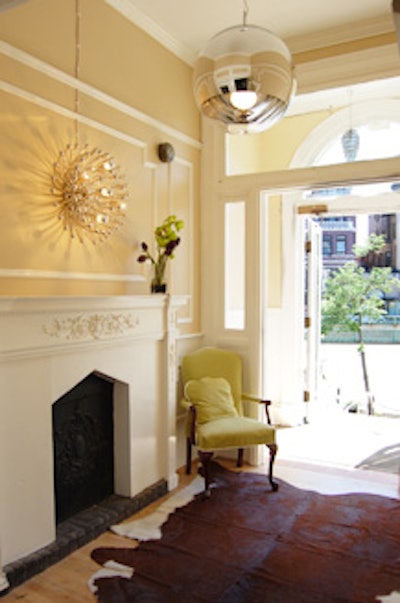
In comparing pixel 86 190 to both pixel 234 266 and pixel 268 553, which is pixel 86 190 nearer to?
pixel 234 266

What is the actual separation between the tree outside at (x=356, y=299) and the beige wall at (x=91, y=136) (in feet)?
9.00

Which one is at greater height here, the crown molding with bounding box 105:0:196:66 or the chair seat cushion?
the crown molding with bounding box 105:0:196:66

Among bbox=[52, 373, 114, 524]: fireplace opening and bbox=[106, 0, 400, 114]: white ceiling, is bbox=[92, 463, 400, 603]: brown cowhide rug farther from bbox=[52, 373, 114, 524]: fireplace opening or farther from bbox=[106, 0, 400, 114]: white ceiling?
bbox=[106, 0, 400, 114]: white ceiling

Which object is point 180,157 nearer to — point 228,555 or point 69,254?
point 69,254

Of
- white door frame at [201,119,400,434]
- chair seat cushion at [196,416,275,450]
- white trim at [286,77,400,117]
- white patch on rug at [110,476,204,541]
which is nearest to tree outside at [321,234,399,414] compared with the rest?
white door frame at [201,119,400,434]

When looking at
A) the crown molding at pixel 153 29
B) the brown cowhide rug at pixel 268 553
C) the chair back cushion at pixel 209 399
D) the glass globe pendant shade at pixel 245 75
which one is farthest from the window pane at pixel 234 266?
the glass globe pendant shade at pixel 245 75

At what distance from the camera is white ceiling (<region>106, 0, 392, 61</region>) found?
3.50 m

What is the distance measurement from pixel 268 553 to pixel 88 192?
2.34 metres

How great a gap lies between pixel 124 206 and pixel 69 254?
600mm

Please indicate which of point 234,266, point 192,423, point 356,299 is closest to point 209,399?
point 192,423

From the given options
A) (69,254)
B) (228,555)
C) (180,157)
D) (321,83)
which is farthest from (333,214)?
(228,555)

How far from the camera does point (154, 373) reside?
3.54 m

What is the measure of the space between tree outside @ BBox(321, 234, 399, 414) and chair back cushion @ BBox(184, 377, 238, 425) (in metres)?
2.95

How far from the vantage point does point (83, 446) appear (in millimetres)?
3080
